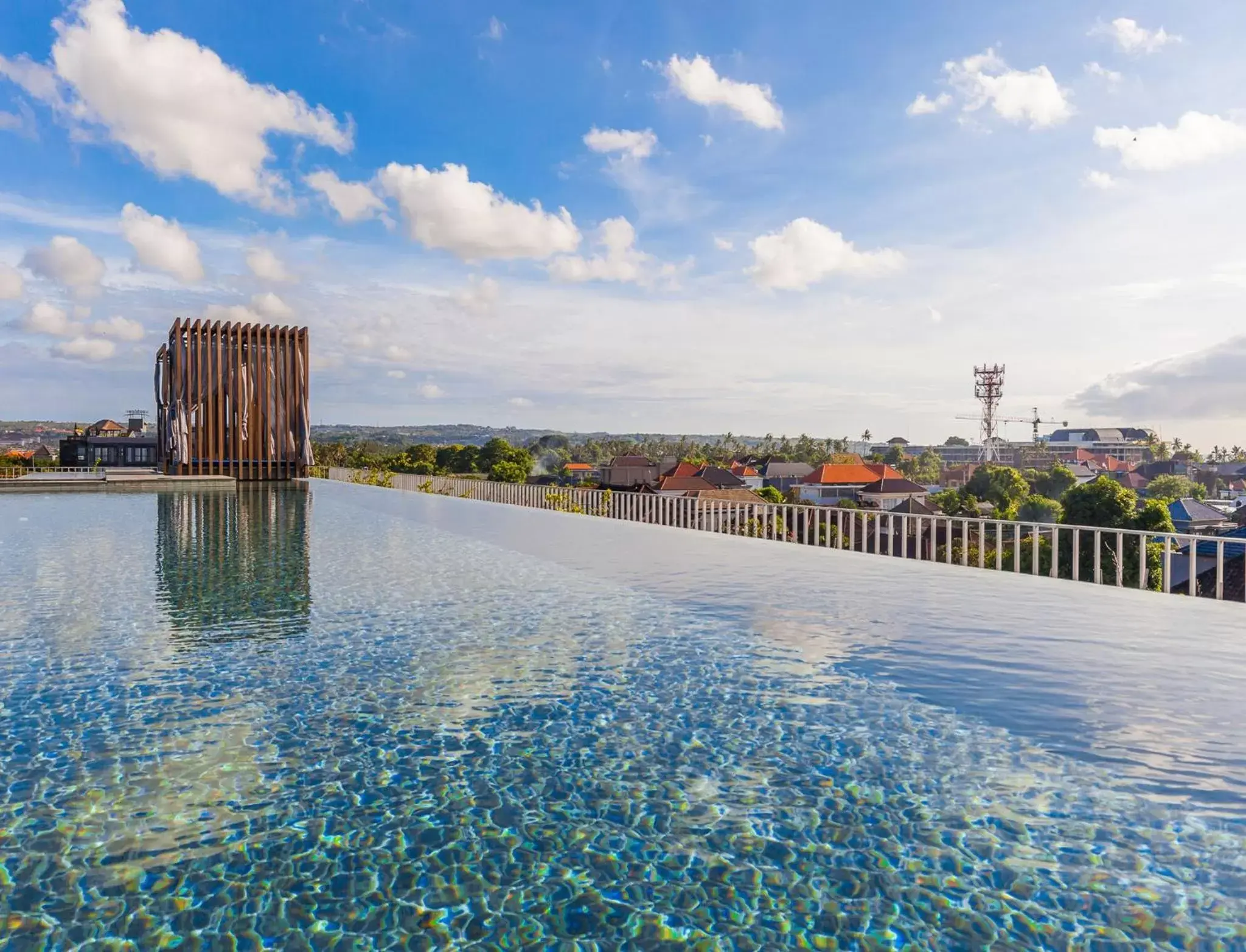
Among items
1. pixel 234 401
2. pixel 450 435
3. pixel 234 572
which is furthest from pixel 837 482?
→ pixel 234 572

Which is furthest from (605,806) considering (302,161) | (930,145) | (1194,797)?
(302,161)

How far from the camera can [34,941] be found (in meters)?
2.24

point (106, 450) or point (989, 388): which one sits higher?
point (989, 388)

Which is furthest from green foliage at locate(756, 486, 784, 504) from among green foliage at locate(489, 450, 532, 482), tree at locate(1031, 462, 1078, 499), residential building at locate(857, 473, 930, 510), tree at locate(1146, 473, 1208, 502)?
tree at locate(1146, 473, 1208, 502)

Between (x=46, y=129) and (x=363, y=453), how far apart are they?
4474cm

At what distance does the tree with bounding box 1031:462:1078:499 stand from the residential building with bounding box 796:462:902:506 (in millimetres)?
7844

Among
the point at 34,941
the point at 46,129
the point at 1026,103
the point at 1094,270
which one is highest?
the point at 46,129

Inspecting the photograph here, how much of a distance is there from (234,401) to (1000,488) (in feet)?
138

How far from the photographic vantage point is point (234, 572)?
8.47 meters

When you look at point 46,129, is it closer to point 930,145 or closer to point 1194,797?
point 930,145

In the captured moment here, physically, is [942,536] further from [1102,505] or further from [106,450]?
[106,450]

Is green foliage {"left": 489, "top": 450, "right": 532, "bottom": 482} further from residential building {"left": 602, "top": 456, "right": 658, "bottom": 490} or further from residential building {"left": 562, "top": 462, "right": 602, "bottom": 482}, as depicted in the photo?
residential building {"left": 562, "top": 462, "right": 602, "bottom": 482}

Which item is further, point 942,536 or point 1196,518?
point 1196,518

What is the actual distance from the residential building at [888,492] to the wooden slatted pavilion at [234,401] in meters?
A: 33.5
